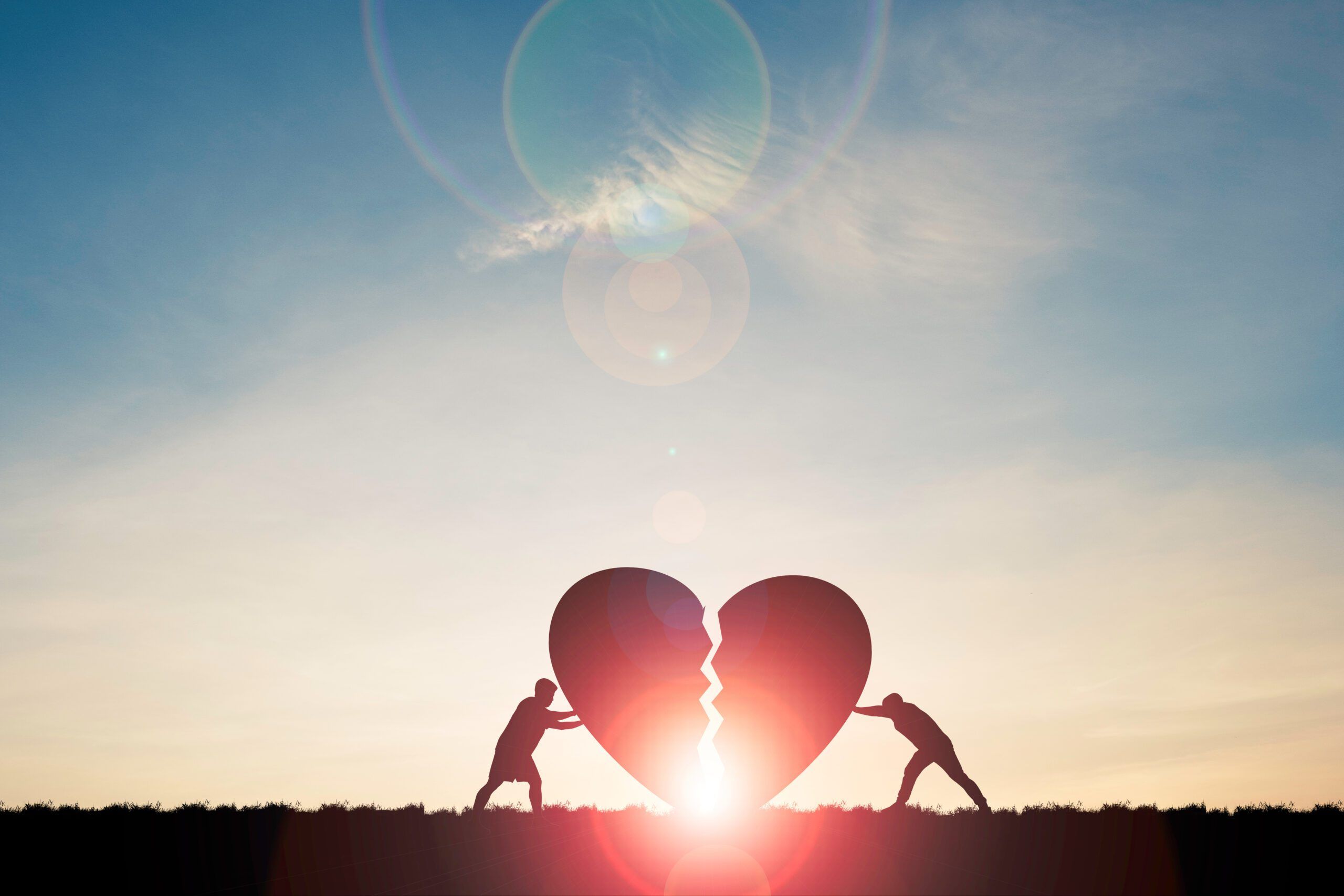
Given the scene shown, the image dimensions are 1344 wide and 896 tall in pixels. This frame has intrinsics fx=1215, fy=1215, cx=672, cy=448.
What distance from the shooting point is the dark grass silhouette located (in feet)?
38.0

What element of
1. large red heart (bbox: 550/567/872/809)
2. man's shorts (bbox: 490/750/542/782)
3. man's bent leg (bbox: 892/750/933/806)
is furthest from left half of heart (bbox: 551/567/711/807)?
man's bent leg (bbox: 892/750/933/806)

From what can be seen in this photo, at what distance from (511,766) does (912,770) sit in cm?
655

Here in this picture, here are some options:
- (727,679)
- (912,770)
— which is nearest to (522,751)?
(727,679)

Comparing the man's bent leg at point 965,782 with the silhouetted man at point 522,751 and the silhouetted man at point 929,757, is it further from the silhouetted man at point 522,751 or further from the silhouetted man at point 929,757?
the silhouetted man at point 522,751

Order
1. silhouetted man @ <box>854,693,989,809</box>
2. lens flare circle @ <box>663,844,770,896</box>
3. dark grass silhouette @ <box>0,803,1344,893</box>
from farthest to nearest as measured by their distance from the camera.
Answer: silhouetted man @ <box>854,693,989,809</box> → lens flare circle @ <box>663,844,770,896</box> → dark grass silhouette @ <box>0,803,1344,893</box>

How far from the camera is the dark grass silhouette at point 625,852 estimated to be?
1159 cm

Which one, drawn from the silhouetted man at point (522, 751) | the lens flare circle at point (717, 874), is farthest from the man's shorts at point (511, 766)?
the lens flare circle at point (717, 874)

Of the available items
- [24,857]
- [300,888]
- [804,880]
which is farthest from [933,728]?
[24,857]

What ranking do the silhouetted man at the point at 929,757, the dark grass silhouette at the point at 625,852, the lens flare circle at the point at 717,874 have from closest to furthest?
1. the dark grass silhouette at the point at 625,852
2. the lens flare circle at the point at 717,874
3. the silhouetted man at the point at 929,757

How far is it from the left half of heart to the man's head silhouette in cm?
70

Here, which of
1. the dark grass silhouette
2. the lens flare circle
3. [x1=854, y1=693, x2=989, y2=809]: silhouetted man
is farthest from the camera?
[x1=854, y1=693, x2=989, y2=809]: silhouetted man

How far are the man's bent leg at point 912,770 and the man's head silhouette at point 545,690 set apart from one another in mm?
5996

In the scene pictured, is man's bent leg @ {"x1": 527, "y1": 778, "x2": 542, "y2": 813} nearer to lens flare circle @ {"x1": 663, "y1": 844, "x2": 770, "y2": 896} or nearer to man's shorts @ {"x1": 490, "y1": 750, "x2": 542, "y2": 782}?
man's shorts @ {"x1": 490, "y1": 750, "x2": 542, "y2": 782}

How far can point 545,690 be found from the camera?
20703 millimetres
